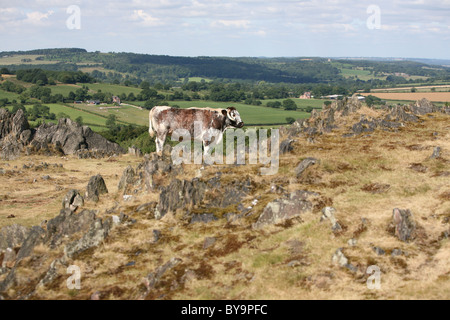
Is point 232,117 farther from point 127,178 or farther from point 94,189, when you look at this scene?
point 94,189

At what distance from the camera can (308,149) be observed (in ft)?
126

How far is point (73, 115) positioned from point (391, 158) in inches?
5565

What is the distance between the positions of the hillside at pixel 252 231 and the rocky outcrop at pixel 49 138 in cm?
2850

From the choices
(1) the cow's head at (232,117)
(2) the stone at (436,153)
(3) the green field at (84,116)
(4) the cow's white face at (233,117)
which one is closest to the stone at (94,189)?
(1) the cow's head at (232,117)

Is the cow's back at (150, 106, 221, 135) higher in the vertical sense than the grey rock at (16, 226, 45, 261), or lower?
higher

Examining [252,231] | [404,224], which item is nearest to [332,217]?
[404,224]

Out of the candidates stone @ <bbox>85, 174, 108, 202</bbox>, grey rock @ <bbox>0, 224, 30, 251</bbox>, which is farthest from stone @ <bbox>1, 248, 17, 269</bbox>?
stone @ <bbox>85, 174, 108, 202</bbox>

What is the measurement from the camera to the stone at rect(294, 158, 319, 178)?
31688 millimetres

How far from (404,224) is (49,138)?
59859mm

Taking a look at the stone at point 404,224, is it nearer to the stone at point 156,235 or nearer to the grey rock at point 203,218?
the grey rock at point 203,218

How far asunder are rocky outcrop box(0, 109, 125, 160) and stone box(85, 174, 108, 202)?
35004 millimetres

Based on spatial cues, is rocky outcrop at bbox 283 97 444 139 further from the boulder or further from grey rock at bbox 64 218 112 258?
grey rock at bbox 64 218 112 258

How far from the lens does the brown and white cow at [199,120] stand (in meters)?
35.1

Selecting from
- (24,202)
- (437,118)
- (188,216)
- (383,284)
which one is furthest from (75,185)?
(437,118)
